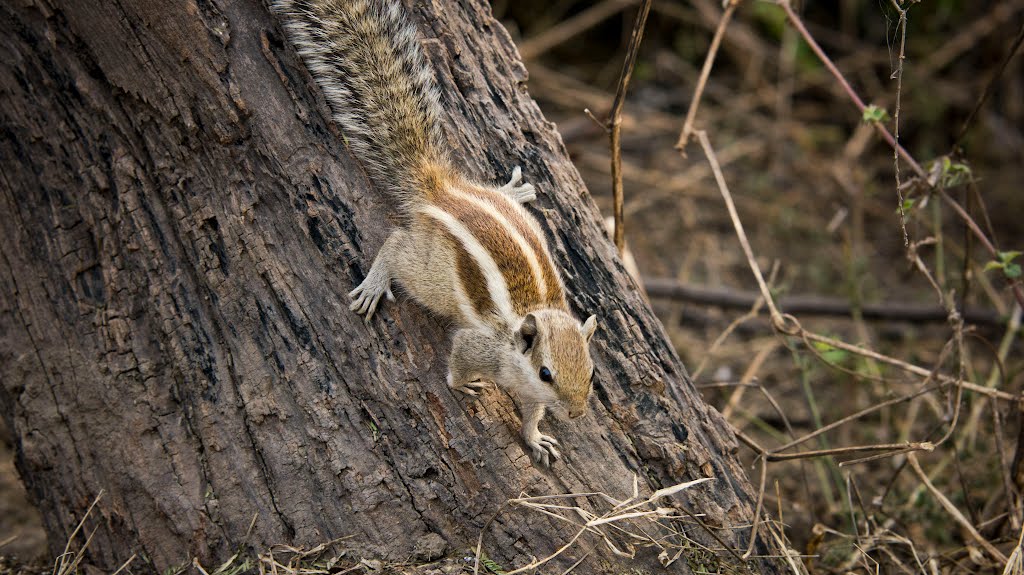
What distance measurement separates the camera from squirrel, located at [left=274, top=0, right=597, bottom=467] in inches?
98.0

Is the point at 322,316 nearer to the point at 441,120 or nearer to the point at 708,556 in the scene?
the point at 441,120

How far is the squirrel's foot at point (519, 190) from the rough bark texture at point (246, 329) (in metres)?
0.05

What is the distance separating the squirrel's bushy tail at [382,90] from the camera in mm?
2545

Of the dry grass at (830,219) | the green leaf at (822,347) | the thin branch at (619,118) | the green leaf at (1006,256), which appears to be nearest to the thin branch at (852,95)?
the dry grass at (830,219)

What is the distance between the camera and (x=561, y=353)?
8.11 ft

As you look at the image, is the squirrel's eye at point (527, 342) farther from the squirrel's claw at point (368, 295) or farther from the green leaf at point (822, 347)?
the green leaf at point (822, 347)

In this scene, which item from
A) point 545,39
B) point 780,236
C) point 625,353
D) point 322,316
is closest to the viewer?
point 322,316

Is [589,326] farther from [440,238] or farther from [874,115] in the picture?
[874,115]

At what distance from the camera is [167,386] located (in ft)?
8.61

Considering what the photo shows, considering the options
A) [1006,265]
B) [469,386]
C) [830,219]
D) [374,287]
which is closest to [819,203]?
[830,219]

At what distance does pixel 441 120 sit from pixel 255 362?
1023 mm

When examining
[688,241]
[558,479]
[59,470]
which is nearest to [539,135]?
[558,479]

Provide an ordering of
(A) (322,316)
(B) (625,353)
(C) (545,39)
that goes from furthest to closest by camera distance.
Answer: (C) (545,39)
(B) (625,353)
(A) (322,316)

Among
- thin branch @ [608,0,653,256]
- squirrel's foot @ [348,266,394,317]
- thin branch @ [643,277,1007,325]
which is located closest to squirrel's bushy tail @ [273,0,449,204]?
squirrel's foot @ [348,266,394,317]
